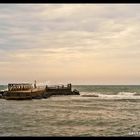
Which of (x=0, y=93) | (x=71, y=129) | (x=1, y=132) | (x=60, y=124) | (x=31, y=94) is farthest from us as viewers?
(x=0, y=93)

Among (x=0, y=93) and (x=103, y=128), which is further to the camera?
(x=0, y=93)

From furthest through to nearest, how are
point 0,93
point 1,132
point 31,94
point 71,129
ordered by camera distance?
point 0,93 → point 31,94 → point 71,129 → point 1,132

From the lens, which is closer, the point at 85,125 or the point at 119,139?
the point at 119,139

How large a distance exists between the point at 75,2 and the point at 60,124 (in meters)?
25.1

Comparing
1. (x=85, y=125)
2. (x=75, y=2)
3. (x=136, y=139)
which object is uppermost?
(x=75, y=2)

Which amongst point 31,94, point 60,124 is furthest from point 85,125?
point 31,94

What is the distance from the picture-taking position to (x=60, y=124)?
87.8 feet

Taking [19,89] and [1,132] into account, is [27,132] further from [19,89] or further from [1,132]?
[19,89]

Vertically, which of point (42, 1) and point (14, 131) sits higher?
point (42, 1)

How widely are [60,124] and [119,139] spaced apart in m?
25.1

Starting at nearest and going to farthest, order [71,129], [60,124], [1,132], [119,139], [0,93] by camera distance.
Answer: [119,139]
[1,132]
[71,129]
[60,124]
[0,93]

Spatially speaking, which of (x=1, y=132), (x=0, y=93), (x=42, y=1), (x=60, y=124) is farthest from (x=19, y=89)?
(x=42, y=1)

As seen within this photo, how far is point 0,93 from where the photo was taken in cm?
6662

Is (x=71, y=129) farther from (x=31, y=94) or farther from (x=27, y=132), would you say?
(x=31, y=94)
